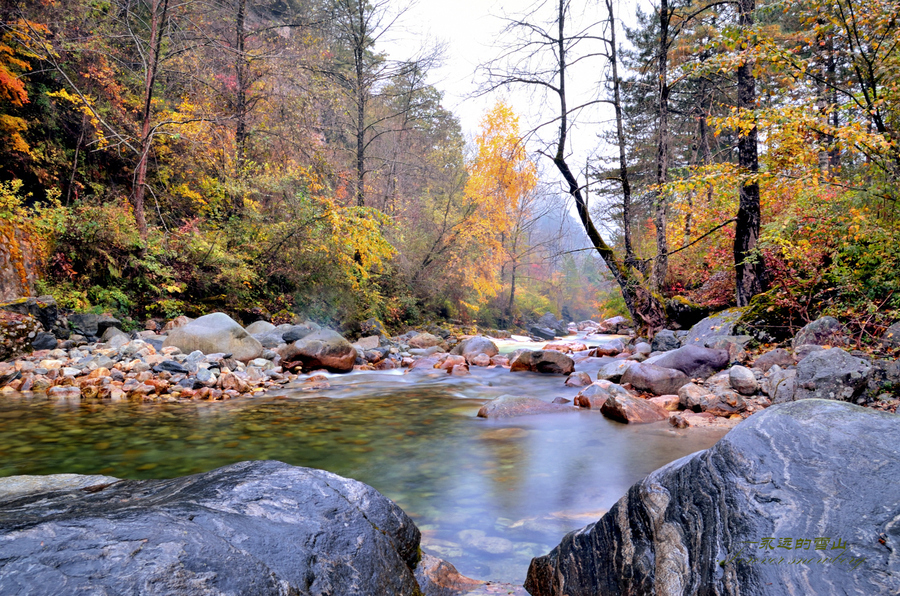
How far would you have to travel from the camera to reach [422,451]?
5184mm

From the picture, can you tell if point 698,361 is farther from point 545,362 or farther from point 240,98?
point 240,98

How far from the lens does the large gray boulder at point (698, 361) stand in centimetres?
690

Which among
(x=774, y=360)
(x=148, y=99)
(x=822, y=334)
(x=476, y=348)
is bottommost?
(x=476, y=348)

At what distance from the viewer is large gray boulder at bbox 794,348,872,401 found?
4523 mm

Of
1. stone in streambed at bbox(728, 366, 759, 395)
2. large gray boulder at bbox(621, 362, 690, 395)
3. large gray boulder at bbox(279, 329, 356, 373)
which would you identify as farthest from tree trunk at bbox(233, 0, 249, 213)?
stone in streambed at bbox(728, 366, 759, 395)

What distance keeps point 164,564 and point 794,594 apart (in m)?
1.80

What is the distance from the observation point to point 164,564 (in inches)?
50.3

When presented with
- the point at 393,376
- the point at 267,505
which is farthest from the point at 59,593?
the point at 393,376

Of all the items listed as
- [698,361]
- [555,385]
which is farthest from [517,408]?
[698,361]

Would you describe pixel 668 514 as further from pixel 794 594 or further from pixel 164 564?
pixel 164 564

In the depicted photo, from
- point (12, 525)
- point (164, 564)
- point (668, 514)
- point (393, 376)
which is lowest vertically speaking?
point (393, 376)

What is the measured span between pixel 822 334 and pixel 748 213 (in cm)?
279

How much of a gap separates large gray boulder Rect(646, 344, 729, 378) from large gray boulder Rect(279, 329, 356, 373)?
20.2 feet

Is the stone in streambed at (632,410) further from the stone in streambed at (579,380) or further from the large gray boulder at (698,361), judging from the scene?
the stone in streambed at (579,380)
